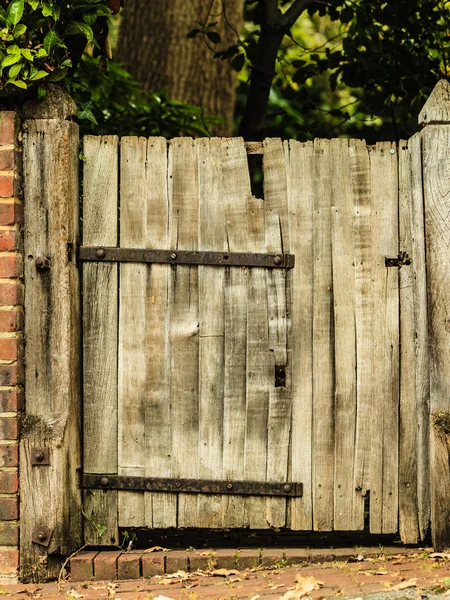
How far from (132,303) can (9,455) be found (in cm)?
86

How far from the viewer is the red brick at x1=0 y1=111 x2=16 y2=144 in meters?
3.35

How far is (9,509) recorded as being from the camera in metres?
3.37

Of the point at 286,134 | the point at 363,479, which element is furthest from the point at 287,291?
the point at 286,134

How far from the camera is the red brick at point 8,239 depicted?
3.33m

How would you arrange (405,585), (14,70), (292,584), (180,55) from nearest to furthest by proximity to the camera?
(405,585) < (292,584) < (14,70) < (180,55)

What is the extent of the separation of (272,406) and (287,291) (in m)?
0.53

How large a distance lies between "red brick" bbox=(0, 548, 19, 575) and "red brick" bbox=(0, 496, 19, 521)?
14 cm

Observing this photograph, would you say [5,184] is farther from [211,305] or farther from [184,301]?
[211,305]

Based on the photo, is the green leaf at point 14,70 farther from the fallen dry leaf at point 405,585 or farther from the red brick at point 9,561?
the fallen dry leaf at point 405,585

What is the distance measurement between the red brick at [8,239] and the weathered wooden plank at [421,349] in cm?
177

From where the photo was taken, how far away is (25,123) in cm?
343

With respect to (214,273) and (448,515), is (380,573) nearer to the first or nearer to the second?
(448,515)

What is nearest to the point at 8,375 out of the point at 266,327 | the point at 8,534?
the point at 8,534

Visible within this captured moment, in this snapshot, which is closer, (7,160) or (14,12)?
(14,12)
